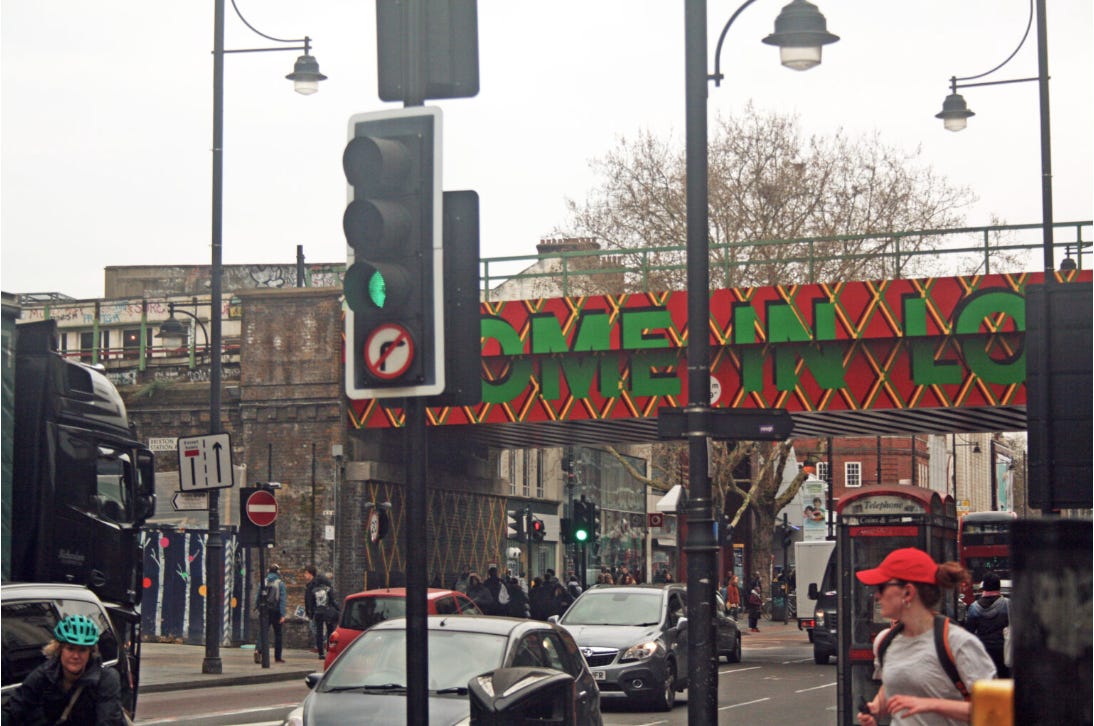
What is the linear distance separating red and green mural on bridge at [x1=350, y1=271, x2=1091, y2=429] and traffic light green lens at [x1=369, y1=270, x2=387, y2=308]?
21975 millimetres

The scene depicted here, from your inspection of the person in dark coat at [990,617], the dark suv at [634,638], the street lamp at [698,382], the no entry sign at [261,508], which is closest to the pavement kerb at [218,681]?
the no entry sign at [261,508]

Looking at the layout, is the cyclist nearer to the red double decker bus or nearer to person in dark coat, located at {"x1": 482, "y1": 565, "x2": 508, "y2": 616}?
person in dark coat, located at {"x1": 482, "y1": 565, "x2": 508, "y2": 616}

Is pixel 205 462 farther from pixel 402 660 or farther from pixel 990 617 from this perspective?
pixel 402 660

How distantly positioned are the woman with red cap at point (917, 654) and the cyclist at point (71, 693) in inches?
137

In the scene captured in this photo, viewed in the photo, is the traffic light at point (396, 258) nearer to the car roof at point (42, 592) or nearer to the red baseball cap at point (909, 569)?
the red baseball cap at point (909, 569)

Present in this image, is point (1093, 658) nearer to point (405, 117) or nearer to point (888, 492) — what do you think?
point (405, 117)

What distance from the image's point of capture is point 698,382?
38.2 ft

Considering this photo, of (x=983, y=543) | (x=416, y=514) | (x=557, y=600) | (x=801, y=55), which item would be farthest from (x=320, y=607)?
(x=416, y=514)

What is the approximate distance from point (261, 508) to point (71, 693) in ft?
64.3

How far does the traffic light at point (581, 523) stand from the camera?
34.3 m

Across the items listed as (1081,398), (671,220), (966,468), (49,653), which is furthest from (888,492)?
(966,468)

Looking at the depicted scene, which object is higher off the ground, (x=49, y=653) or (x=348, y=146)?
(x=348, y=146)

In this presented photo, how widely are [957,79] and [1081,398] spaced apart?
17.0 metres

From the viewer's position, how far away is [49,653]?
8.23 meters
